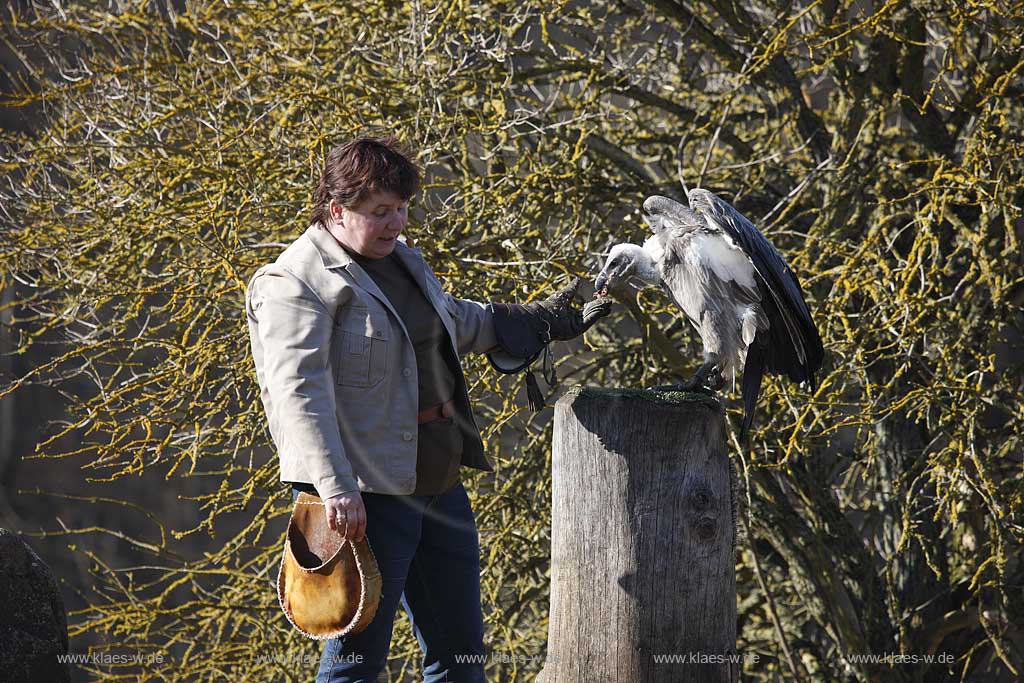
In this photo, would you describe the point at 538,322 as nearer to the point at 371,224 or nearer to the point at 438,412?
the point at 438,412

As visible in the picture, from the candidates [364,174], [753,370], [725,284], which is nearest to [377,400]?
[364,174]

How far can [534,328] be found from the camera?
261 cm

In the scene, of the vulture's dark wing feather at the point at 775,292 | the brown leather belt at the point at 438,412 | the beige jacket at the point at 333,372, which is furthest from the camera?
the vulture's dark wing feather at the point at 775,292

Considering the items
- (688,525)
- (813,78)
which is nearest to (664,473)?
(688,525)

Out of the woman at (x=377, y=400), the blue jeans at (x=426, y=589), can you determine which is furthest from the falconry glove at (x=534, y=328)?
the blue jeans at (x=426, y=589)

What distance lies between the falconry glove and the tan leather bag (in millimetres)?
658

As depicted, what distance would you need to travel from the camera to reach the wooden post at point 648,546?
2.26m

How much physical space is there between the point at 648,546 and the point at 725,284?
40.1 inches

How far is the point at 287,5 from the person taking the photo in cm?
414

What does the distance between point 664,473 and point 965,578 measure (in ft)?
8.51

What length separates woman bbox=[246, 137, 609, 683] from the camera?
2.12 metres

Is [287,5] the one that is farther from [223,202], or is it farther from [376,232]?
[376,232]

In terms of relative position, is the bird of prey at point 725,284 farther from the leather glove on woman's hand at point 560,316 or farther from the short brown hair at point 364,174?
the short brown hair at point 364,174

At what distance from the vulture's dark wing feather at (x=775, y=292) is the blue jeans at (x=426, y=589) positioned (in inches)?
44.0
